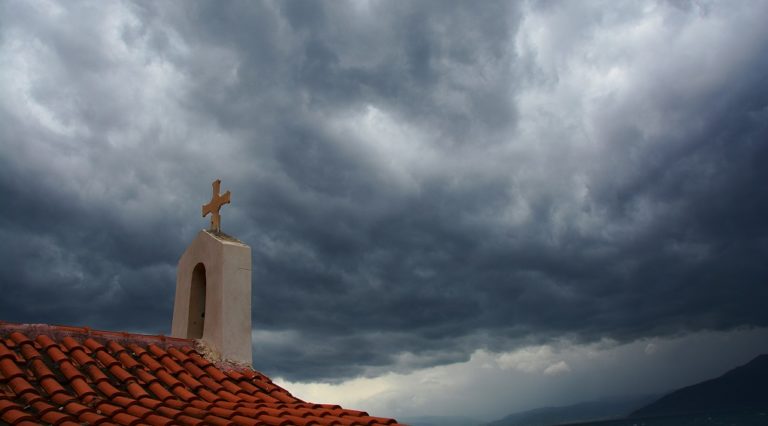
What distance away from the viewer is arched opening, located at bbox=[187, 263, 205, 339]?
35.7 ft

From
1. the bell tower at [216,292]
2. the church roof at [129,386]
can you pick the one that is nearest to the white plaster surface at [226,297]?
the bell tower at [216,292]

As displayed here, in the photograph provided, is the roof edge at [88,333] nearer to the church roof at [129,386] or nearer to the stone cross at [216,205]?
the church roof at [129,386]

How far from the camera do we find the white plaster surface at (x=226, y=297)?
9477mm

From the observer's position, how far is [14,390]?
624cm

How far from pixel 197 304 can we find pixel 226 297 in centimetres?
173

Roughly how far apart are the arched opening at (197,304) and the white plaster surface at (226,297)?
0.10 m

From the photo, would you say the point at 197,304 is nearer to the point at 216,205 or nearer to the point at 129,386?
the point at 216,205

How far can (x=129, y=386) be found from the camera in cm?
714

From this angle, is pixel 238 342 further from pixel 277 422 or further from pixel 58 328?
pixel 277 422

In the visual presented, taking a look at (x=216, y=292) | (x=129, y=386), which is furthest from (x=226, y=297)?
(x=129, y=386)

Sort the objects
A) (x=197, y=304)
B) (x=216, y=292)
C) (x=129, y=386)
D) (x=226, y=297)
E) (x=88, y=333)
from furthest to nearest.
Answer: (x=197, y=304) < (x=216, y=292) < (x=226, y=297) < (x=88, y=333) < (x=129, y=386)

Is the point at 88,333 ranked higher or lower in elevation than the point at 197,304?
lower

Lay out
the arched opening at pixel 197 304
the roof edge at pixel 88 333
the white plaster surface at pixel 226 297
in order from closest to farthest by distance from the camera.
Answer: the roof edge at pixel 88 333, the white plaster surface at pixel 226 297, the arched opening at pixel 197 304

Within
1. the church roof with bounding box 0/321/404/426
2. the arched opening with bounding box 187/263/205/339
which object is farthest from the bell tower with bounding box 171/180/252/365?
the church roof with bounding box 0/321/404/426
